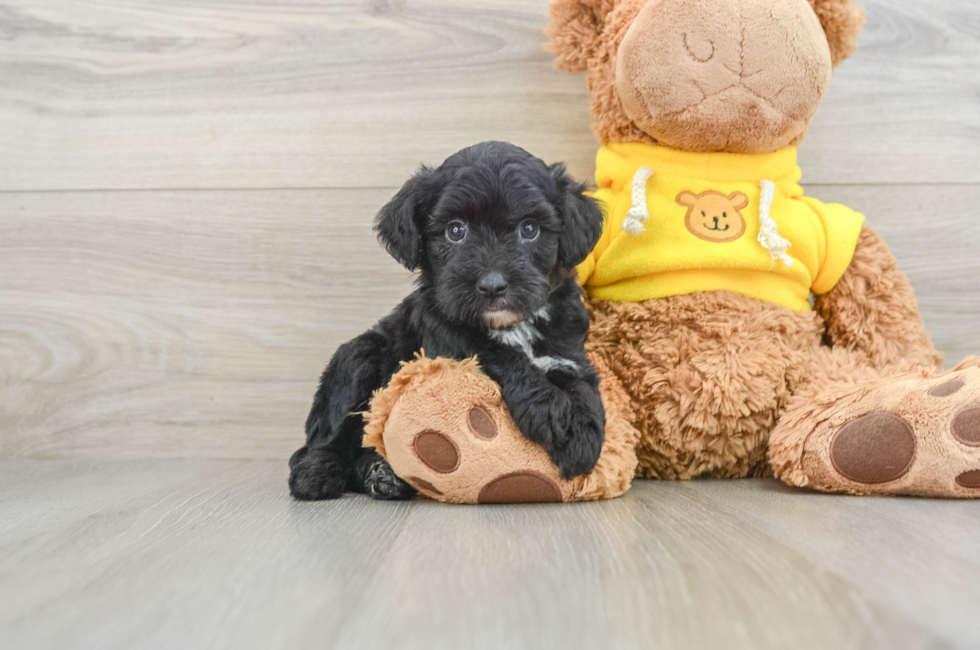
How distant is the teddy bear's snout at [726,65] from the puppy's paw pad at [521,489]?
78 centimetres

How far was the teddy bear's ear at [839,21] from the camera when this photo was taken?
4.91 ft

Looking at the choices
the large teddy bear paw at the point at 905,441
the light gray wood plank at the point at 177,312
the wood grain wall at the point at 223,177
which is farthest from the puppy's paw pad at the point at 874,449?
the light gray wood plank at the point at 177,312

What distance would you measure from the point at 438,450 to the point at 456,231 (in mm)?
388

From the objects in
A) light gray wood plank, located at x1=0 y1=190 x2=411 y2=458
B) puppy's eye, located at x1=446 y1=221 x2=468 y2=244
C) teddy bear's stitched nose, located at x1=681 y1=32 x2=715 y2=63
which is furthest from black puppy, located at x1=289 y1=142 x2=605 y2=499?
light gray wood plank, located at x1=0 y1=190 x2=411 y2=458

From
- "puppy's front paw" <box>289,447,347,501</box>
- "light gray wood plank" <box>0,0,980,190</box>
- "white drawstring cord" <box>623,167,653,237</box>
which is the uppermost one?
"light gray wood plank" <box>0,0,980,190</box>

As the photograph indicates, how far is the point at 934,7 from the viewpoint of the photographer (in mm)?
1829

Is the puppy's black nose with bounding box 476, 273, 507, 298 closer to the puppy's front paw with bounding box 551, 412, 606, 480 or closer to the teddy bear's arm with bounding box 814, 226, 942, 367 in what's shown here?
the puppy's front paw with bounding box 551, 412, 606, 480

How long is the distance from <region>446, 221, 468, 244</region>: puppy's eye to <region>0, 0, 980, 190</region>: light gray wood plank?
695mm

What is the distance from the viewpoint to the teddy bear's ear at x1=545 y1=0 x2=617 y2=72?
62.1 inches

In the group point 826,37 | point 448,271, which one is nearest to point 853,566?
point 448,271

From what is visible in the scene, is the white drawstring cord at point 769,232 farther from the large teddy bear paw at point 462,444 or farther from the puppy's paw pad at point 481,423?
the puppy's paw pad at point 481,423

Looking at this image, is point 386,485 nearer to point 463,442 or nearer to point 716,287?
point 463,442

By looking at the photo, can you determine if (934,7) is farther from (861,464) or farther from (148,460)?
(148,460)

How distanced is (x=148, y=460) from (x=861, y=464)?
172 centimetres
